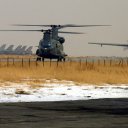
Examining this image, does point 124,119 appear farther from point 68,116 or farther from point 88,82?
point 88,82


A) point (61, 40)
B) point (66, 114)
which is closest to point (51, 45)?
point (61, 40)

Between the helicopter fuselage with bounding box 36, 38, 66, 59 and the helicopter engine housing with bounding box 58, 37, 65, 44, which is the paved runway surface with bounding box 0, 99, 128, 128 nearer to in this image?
the helicopter fuselage with bounding box 36, 38, 66, 59

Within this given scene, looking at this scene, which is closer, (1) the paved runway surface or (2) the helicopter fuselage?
(1) the paved runway surface

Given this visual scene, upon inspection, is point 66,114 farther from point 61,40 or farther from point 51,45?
point 61,40

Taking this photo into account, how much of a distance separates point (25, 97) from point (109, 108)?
224 inches

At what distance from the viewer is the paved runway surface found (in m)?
14.5

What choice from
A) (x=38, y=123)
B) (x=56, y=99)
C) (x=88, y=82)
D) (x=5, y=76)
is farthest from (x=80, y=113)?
(x=5, y=76)

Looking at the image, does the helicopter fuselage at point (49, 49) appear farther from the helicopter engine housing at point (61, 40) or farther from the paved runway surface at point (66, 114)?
the paved runway surface at point (66, 114)

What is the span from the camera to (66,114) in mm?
17500

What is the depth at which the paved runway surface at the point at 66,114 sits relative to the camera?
47.5 ft

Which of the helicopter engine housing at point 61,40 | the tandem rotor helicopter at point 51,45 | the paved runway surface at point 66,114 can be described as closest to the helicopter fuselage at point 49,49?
the tandem rotor helicopter at point 51,45

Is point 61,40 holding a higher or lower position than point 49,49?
higher

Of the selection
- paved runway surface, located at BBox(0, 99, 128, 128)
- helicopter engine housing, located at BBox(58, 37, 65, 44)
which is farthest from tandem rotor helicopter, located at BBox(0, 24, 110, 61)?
paved runway surface, located at BBox(0, 99, 128, 128)

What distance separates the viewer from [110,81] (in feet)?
126
